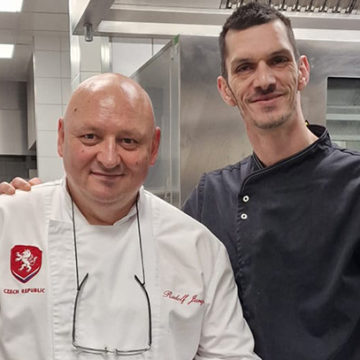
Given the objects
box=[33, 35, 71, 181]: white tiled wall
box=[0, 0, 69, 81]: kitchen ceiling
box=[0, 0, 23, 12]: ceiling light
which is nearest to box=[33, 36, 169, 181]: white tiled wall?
box=[33, 35, 71, 181]: white tiled wall

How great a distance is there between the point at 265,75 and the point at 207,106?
618 millimetres

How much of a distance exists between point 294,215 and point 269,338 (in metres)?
0.31

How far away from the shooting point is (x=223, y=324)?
1271 millimetres

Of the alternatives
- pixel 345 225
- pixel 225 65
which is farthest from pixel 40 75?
pixel 345 225

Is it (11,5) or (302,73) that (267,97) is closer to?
(302,73)

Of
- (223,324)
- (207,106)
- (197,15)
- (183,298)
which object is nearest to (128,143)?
(183,298)

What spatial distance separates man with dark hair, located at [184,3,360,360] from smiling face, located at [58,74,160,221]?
0.29 metres

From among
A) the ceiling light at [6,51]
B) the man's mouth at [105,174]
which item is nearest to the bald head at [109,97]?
the man's mouth at [105,174]

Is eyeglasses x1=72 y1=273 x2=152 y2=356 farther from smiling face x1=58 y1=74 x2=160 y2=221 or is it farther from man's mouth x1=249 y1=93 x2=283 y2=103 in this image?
man's mouth x1=249 y1=93 x2=283 y2=103

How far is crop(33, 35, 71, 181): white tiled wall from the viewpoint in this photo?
4.93 m

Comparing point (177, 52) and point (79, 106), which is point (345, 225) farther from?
point (177, 52)

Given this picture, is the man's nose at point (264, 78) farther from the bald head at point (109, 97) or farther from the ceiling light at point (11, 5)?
the ceiling light at point (11, 5)

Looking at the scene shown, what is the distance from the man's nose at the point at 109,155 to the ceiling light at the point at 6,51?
445 centimetres

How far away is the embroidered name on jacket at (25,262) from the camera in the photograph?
115 centimetres
